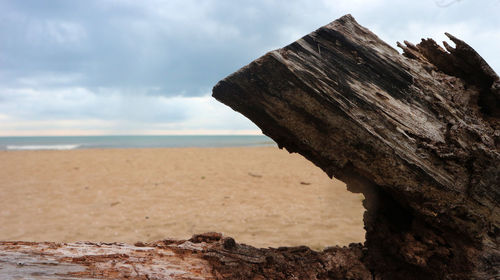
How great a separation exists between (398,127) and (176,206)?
21.0ft

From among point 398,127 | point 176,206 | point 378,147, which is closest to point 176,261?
point 378,147

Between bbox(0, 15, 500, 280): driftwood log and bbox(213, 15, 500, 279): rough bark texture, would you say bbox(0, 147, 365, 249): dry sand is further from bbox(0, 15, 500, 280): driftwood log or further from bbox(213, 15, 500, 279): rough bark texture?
bbox(213, 15, 500, 279): rough bark texture

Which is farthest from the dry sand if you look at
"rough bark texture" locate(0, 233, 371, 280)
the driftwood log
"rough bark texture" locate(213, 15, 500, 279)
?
"rough bark texture" locate(213, 15, 500, 279)

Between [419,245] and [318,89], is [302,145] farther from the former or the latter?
[419,245]

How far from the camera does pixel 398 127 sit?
6.74 ft

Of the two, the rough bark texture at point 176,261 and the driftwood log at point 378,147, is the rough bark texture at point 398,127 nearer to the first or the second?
the driftwood log at point 378,147

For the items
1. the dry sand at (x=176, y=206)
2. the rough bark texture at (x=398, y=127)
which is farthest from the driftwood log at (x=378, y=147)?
the dry sand at (x=176, y=206)

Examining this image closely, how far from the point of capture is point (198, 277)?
2.20 m

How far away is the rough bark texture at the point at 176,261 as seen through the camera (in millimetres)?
2104

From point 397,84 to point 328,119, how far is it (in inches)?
23.8

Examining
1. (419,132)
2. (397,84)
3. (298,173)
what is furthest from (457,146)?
(298,173)

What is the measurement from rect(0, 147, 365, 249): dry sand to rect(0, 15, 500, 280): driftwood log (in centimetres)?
282

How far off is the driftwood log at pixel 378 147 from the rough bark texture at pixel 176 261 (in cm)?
1

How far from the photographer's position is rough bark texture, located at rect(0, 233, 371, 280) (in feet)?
6.90
